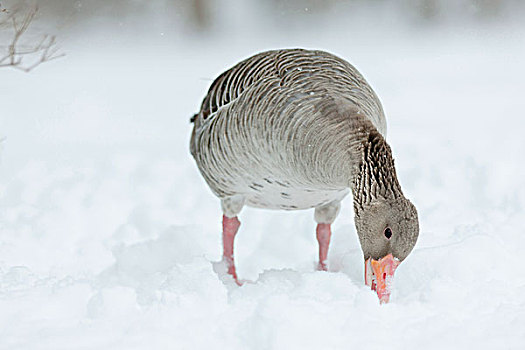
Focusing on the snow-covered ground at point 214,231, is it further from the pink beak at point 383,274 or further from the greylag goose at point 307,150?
the greylag goose at point 307,150

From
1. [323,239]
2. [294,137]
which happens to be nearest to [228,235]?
[323,239]

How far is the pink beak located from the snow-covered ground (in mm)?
93

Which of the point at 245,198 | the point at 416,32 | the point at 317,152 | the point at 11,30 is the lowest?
the point at 416,32

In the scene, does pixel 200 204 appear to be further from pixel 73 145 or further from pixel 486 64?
pixel 486 64

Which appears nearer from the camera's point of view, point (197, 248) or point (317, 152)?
point (317, 152)

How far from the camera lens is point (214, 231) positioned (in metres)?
5.54

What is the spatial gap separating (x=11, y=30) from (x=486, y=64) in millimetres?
10178

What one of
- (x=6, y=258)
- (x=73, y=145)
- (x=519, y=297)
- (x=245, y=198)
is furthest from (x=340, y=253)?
(x=73, y=145)

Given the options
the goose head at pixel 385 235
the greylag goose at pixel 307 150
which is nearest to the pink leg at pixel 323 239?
the greylag goose at pixel 307 150

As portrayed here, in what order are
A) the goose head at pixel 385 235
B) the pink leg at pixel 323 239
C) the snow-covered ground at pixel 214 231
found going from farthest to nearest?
the pink leg at pixel 323 239 < the goose head at pixel 385 235 < the snow-covered ground at pixel 214 231

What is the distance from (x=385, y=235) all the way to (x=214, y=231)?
2650 mm

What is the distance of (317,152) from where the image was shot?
11.1 feet

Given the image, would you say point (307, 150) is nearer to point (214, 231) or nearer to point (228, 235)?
point (228, 235)

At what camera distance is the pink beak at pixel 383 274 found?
3.13m
